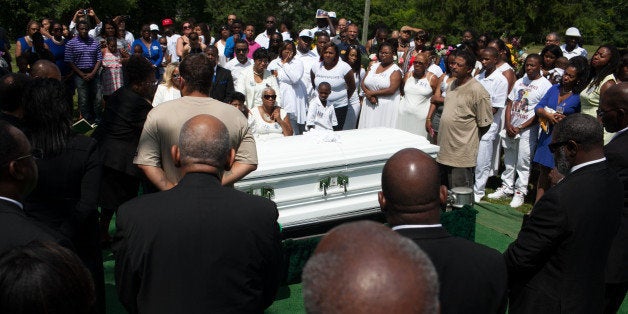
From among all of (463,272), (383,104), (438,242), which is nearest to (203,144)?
(438,242)

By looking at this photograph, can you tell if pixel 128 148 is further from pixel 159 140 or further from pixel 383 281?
pixel 383 281

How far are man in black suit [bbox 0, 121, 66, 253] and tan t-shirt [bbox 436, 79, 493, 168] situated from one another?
4.81 m

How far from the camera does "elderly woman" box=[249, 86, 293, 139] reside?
20.3 ft

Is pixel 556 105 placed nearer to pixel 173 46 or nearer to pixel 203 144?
pixel 203 144

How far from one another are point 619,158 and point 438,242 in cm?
185

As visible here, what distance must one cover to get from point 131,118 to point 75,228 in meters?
1.61

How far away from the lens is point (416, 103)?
7508 mm

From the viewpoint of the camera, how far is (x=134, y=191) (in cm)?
513

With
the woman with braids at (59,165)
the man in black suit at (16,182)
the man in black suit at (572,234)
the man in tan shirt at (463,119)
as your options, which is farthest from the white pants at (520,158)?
the man in black suit at (16,182)

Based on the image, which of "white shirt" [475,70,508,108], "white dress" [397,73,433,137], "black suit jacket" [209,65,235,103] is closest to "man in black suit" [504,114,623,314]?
"white shirt" [475,70,508,108]

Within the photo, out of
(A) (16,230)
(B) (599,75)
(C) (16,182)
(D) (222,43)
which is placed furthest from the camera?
(D) (222,43)

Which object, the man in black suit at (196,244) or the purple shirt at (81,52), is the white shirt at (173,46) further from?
the man in black suit at (196,244)

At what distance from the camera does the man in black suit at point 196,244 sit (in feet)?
7.63

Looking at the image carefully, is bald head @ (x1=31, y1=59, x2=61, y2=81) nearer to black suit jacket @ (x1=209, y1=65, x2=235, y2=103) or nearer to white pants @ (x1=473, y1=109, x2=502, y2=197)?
black suit jacket @ (x1=209, y1=65, x2=235, y2=103)
